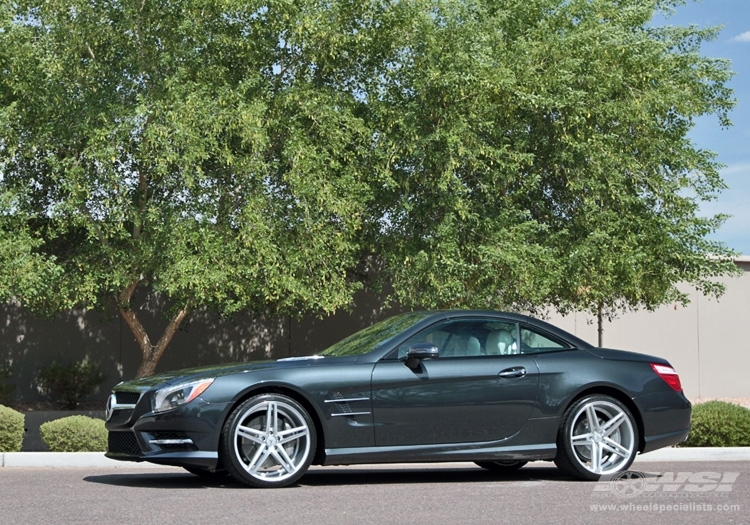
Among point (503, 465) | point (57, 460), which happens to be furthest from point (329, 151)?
point (503, 465)

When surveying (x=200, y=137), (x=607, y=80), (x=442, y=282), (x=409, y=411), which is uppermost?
(x=607, y=80)

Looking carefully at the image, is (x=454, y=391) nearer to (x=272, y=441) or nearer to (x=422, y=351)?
(x=422, y=351)

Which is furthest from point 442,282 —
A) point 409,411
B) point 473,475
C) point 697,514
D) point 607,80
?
point 697,514

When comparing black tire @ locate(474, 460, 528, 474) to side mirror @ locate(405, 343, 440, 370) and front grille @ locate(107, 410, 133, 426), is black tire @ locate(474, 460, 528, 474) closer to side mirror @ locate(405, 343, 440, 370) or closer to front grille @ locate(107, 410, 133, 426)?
side mirror @ locate(405, 343, 440, 370)

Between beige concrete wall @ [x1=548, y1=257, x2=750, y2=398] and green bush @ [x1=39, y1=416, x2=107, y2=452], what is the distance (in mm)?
14672

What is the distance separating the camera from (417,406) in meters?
9.43

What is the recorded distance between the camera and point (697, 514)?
7.71m

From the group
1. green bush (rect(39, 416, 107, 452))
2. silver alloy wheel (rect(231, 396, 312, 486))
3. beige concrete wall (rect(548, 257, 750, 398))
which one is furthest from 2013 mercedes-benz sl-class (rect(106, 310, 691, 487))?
beige concrete wall (rect(548, 257, 750, 398))

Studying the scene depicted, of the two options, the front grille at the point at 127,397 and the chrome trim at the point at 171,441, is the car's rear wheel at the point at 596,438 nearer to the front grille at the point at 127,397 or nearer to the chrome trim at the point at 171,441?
the chrome trim at the point at 171,441

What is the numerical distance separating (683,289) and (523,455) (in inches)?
694

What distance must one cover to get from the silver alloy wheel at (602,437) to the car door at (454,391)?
0.54 m

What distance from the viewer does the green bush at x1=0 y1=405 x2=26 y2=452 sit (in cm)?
1355

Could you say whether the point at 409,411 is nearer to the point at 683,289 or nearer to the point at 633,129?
the point at 633,129

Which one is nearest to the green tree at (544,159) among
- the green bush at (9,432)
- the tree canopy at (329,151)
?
the tree canopy at (329,151)
